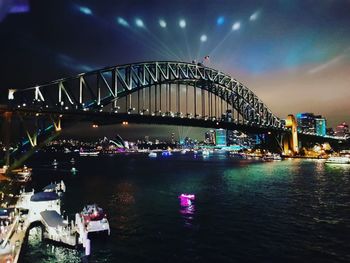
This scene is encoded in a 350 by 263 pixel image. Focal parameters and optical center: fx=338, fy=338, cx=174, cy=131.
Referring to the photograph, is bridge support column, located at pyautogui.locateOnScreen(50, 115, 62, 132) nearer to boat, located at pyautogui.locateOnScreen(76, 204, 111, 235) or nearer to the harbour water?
the harbour water

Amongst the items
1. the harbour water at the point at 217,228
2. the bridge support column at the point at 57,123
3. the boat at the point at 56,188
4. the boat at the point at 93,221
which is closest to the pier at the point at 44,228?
the boat at the point at 93,221

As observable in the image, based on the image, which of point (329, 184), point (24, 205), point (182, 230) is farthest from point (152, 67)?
point (182, 230)

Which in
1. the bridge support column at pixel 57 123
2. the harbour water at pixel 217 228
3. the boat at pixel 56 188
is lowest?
the harbour water at pixel 217 228

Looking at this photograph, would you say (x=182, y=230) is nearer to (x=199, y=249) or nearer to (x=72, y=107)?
(x=199, y=249)

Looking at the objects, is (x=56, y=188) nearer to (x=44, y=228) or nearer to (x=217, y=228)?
(x=44, y=228)

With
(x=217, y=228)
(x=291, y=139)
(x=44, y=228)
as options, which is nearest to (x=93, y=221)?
(x=44, y=228)

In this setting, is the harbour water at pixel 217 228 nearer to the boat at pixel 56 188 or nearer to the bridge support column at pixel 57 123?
the boat at pixel 56 188
